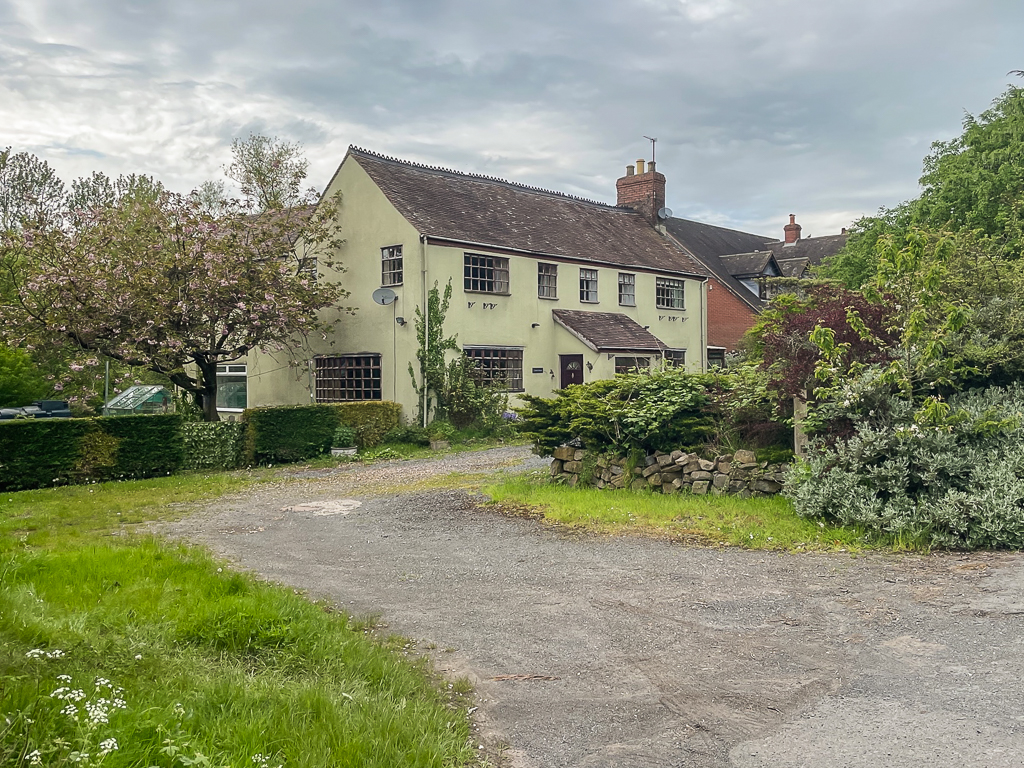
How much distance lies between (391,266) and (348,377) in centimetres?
394

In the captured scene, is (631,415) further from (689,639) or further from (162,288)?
(162,288)

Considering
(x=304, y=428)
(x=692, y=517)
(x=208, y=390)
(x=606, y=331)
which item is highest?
(x=606, y=331)

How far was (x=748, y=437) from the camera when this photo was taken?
40.8ft

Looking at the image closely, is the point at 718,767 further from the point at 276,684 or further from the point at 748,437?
the point at 748,437

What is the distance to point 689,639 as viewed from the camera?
20.7 feet

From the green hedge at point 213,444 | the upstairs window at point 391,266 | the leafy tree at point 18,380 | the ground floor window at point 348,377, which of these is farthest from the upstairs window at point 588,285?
the leafy tree at point 18,380

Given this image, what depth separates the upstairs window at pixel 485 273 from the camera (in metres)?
25.0

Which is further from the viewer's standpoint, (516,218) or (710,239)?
(710,239)

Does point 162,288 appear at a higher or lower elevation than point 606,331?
higher

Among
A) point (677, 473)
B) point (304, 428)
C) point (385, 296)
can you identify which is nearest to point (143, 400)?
point (385, 296)

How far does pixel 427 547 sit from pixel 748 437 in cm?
547

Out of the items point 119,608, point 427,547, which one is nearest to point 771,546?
point 427,547

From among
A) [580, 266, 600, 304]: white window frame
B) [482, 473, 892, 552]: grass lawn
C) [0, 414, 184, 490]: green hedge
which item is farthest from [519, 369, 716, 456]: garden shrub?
[580, 266, 600, 304]: white window frame

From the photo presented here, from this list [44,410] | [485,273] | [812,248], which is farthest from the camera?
[812,248]
